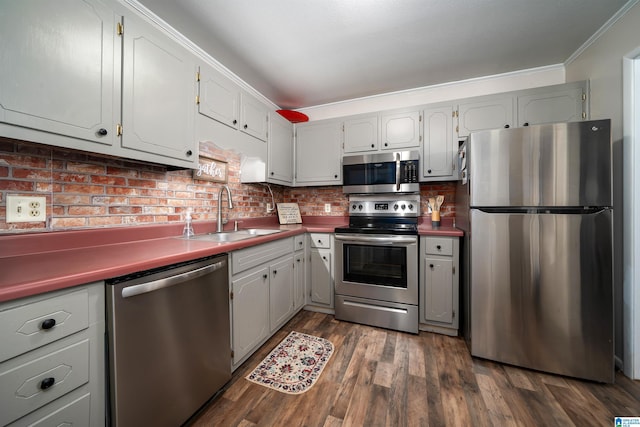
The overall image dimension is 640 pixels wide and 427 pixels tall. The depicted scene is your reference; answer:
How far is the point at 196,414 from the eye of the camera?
50.7 inches

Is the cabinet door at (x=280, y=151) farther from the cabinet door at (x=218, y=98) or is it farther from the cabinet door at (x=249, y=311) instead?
the cabinet door at (x=249, y=311)

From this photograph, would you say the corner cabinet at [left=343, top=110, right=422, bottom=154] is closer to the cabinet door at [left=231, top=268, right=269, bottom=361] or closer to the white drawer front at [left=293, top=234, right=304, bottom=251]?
the white drawer front at [left=293, top=234, right=304, bottom=251]

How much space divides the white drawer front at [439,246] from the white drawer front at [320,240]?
937mm

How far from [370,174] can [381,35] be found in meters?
1.21

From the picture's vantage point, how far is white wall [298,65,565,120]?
7.66ft

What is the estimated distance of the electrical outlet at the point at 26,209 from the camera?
3.53 ft

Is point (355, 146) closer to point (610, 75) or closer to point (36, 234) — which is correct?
point (610, 75)

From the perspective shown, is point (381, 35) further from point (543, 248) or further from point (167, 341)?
point (167, 341)

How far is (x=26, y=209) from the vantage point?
1.12 meters

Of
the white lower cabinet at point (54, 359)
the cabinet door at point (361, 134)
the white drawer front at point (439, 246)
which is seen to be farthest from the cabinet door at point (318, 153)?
the white lower cabinet at point (54, 359)

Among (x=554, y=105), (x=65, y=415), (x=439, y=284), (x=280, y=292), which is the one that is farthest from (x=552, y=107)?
(x=65, y=415)

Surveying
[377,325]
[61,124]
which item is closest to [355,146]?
[377,325]

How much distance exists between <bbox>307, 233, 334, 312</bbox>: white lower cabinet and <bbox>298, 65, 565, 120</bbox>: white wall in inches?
65.6

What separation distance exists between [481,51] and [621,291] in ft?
6.82
